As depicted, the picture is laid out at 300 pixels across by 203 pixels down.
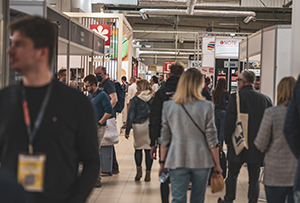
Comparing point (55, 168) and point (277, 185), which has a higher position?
point (55, 168)

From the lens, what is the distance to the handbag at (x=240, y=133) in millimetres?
4301

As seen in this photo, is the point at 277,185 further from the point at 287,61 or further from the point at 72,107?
the point at 287,61

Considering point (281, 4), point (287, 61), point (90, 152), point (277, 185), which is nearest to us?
point (90, 152)

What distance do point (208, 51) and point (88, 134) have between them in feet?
48.4

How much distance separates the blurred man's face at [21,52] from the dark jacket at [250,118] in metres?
3.19

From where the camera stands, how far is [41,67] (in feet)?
5.16

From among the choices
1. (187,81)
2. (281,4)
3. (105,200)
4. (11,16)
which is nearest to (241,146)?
(187,81)

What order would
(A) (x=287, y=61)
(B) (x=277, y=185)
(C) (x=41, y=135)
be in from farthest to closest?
(A) (x=287, y=61) → (B) (x=277, y=185) → (C) (x=41, y=135)

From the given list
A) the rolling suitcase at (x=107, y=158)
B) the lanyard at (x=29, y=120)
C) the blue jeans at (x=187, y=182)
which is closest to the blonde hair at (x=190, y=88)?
the blue jeans at (x=187, y=182)

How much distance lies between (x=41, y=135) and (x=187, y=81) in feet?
6.24

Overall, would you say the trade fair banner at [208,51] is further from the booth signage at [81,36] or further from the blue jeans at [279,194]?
the blue jeans at [279,194]

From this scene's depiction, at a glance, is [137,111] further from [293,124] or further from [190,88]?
[293,124]

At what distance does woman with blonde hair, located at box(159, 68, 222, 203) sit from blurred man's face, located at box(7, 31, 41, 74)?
6.00 feet

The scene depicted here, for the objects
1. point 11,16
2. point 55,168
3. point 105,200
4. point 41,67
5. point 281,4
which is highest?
point 281,4
